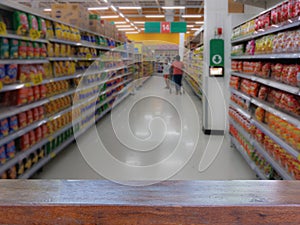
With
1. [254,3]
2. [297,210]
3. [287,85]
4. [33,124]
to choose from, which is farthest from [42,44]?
[297,210]

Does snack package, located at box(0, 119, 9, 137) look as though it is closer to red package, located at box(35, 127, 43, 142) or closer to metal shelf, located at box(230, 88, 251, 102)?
red package, located at box(35, 127, 43, 142)

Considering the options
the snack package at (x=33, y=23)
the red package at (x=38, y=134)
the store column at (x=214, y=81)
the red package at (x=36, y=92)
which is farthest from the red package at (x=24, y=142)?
the store column at (x=214, y=81)

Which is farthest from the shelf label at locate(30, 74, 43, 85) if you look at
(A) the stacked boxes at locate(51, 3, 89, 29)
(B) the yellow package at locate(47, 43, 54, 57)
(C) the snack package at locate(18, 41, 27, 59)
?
(A) the stacked boxes at locate(51, 3, 89, 29)

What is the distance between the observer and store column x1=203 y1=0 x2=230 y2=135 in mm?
5879

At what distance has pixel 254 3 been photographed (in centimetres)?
548

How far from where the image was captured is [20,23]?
355 cm

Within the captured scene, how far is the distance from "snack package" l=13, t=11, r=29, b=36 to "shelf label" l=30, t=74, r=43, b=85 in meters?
0.48

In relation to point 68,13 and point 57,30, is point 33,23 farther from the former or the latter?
point 68,13

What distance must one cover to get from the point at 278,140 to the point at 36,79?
2709mm

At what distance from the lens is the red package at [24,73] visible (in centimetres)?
358

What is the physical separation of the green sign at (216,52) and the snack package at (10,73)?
11.0 ft

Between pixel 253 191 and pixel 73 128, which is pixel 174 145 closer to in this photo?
pixel 73 128

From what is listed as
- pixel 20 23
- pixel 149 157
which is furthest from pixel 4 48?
pixel 149 157

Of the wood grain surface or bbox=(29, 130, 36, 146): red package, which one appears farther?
bbox=(29, 130, 36, 146): red package
